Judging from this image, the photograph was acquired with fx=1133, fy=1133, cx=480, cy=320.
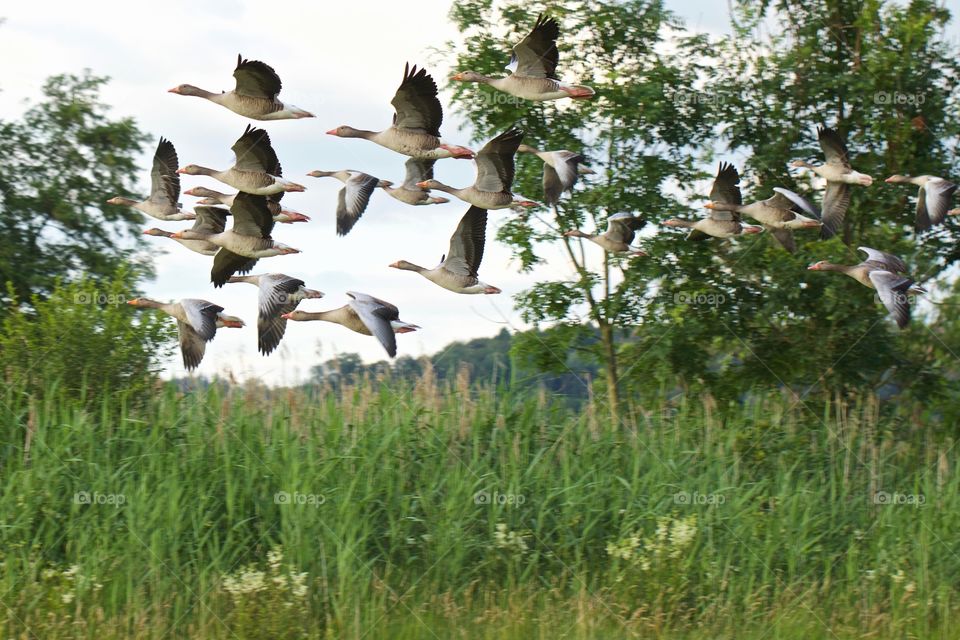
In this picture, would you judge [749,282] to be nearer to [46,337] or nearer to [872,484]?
[872,484]

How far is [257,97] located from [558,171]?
2776mm

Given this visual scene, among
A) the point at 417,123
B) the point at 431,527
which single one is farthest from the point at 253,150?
the point at 431,527

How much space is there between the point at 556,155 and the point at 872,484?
13.3 ft

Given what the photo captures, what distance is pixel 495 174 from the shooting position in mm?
9102

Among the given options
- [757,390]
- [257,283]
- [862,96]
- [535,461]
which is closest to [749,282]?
[757,390]

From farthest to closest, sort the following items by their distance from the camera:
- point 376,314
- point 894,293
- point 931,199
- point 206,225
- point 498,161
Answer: point 206,225, point 931,199, point 498,161, point 894,293, point 376,314

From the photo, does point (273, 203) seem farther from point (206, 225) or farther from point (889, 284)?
point (889, 284)

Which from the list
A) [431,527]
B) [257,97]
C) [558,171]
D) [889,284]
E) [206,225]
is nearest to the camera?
[431,527]

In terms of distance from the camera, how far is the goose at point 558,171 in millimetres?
10227

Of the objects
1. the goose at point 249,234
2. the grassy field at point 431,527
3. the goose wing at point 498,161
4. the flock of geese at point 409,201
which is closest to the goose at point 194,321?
the flock of geese at point 409,201

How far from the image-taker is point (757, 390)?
12289mm

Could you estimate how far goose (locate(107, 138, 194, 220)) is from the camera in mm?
10883

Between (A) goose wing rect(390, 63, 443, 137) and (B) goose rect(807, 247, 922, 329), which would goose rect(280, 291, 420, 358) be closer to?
(A) goose wing rect(390, 63, 443, 137)

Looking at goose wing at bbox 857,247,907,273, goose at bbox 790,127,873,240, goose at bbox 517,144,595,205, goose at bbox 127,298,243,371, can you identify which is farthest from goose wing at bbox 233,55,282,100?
goose wing at bbox 857,247,907,273
